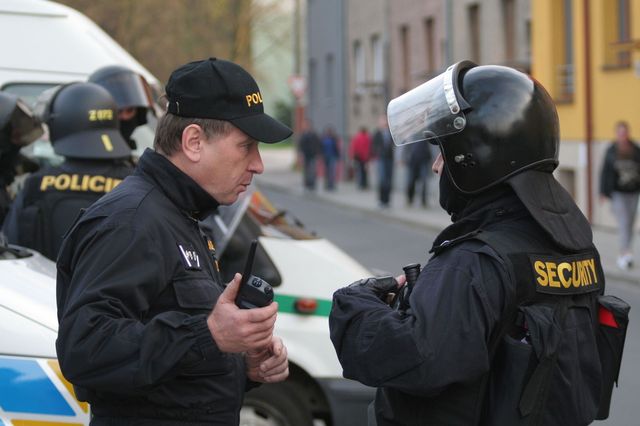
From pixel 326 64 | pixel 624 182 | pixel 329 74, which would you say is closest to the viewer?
pixel 624 182

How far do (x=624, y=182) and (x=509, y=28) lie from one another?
36.7ft

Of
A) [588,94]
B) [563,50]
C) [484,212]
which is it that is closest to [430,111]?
[484,212]

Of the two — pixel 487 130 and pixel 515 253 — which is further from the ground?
pixel 487 130

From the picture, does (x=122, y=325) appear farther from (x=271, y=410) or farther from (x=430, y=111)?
(x=271, y=410)

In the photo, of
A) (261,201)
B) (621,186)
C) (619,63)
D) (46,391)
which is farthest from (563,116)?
(46,391)

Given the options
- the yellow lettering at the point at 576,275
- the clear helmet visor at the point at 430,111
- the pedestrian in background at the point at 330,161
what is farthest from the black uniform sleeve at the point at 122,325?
the pedestrian in background at the point at 330,161

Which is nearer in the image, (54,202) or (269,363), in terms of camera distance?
(269,363)

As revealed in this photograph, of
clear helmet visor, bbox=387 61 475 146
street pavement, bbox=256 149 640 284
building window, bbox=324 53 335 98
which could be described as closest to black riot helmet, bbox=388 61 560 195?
clear helmet visor, bbox=387 61 475 146

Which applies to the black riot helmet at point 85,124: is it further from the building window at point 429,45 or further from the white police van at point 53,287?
the building window at point 429,45

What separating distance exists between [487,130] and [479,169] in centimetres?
10

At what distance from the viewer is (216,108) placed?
2904mm

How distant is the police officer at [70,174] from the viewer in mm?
4832

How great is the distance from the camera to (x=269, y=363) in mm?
2975

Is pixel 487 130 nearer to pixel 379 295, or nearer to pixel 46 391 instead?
pixel 379 295
